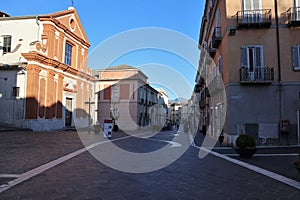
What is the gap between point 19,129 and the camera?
1844 centimetres

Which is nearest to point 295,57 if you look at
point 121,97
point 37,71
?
point 37,71

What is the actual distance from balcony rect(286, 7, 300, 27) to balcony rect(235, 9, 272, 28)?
3.22ft

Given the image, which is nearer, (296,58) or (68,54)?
(296,58)

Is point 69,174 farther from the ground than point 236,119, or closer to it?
closer to it

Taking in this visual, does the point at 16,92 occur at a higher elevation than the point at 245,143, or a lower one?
higher

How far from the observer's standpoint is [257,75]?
13.0 meters

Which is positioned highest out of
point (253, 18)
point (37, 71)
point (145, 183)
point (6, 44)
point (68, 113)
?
point (6, 44)

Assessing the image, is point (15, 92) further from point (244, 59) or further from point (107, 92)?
point (244, 59)

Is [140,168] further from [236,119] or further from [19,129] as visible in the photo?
[19,129]

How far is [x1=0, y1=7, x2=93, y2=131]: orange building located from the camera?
64.2ft

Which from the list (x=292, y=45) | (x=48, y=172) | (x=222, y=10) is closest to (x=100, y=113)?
(x=222, y=10)

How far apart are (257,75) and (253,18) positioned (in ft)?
10.5

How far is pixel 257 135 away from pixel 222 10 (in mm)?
7585

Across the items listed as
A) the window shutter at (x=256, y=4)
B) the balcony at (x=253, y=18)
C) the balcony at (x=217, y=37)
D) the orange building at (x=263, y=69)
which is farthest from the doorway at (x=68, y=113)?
the window shutter at (x=256, y=4)
